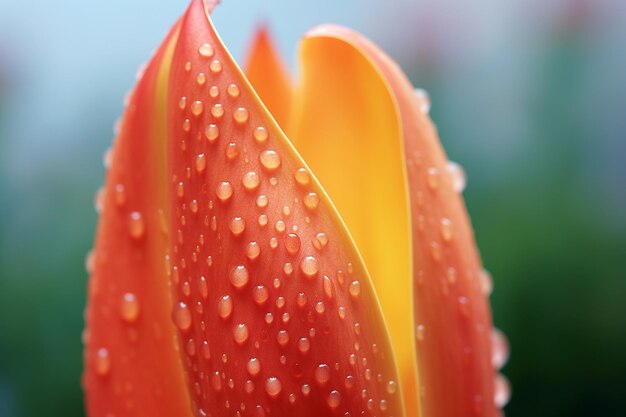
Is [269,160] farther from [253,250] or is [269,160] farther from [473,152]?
[473,152]

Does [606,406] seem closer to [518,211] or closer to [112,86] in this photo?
[518,211]

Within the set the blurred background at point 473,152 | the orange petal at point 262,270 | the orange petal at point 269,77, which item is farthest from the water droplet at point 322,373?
the blurred background at point 473,152

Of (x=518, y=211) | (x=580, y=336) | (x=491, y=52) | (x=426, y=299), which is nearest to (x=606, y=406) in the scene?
(x=580, y=336)

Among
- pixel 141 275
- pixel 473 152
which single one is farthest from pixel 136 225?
pixel 473 152

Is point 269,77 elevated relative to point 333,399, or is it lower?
elevated

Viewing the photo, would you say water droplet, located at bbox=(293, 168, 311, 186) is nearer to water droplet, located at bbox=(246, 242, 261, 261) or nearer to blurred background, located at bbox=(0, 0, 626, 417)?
water droplet, located at bbox=(246, 242, 261, 261)

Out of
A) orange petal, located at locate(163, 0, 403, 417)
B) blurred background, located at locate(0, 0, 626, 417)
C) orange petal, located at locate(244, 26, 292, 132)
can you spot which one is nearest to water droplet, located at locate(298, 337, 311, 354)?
orange petal, located at locate(163, 0, 403, 417)

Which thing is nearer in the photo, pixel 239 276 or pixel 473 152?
pixel 239 276

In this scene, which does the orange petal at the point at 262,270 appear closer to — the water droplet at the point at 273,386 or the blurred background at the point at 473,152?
the water droplet at the point at 273,386
